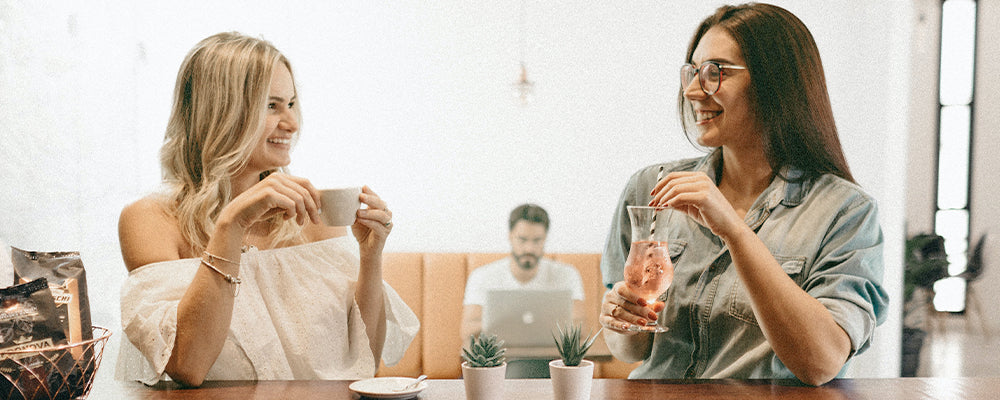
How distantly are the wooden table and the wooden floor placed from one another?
3458mm

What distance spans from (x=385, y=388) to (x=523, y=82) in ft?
9.00

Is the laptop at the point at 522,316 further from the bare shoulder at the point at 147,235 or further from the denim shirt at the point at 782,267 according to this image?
the bare shoulder at the point at 147,235

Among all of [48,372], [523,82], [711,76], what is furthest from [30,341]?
[523,82]

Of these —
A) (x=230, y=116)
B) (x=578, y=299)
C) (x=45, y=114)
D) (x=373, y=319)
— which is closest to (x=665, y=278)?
(x=373, y=319)

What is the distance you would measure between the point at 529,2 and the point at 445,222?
1364 millimetres

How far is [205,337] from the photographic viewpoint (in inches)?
49.6

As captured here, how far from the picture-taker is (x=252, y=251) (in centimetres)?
154

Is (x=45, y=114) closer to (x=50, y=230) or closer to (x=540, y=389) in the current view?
(x=50, y=230)

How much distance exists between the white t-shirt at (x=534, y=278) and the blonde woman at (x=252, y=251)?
1944mm

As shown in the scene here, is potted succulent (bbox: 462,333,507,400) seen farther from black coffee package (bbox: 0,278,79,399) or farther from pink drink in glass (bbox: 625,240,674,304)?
black coffee package (bbox: 0,278,79,399)

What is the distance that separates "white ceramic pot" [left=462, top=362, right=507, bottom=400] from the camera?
108cm

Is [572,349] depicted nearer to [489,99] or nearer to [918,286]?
[489,99]

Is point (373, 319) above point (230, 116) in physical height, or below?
below

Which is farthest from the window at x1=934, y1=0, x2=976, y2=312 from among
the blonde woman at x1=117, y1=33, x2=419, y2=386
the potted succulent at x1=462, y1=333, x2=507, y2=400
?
the potted succulent at x1=462, y1=333, x2=507, y2=400
